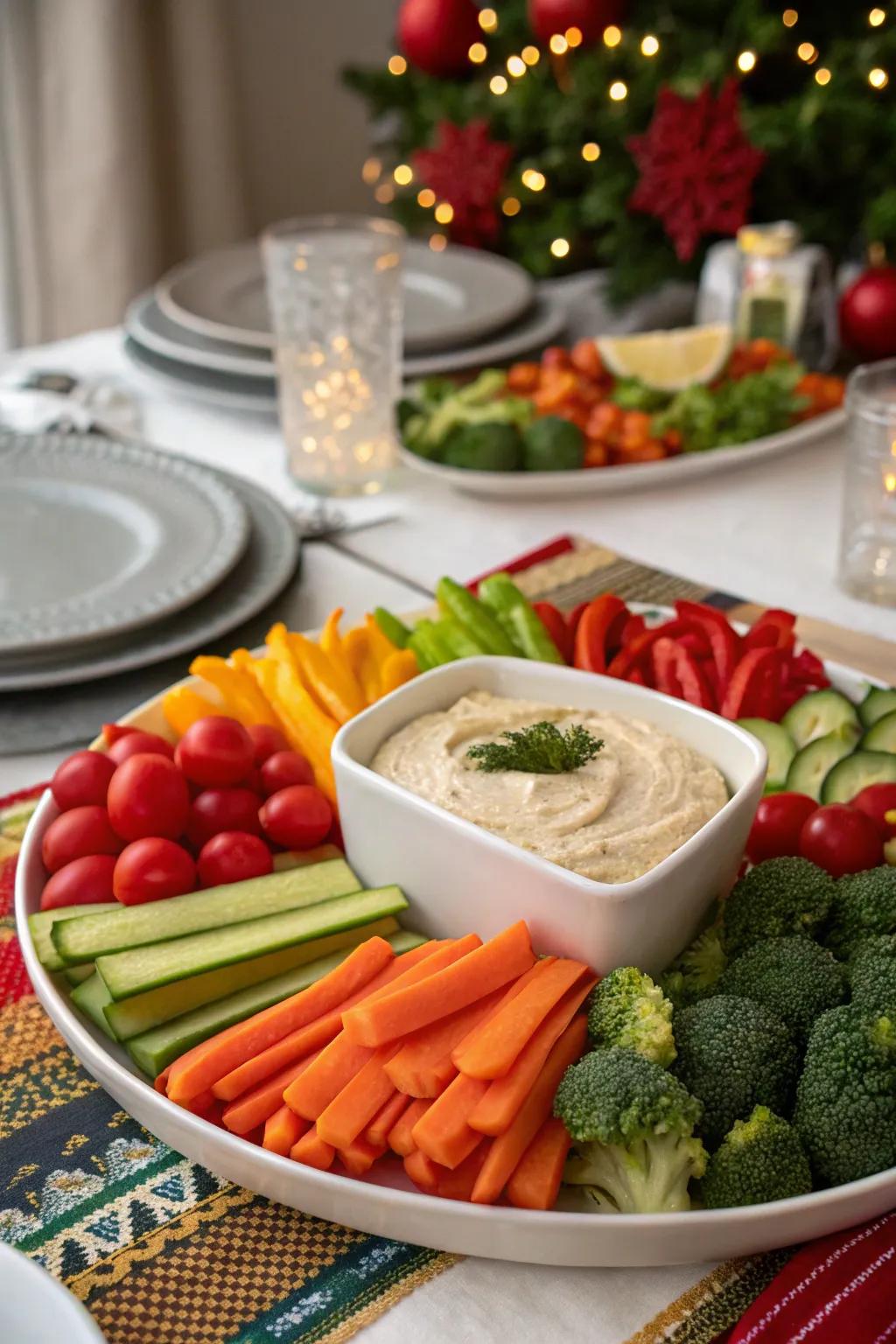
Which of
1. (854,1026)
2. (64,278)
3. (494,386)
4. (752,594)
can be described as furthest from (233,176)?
(854,1026)

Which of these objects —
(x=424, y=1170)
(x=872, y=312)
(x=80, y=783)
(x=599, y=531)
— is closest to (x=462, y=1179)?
(x=424, y=1170)

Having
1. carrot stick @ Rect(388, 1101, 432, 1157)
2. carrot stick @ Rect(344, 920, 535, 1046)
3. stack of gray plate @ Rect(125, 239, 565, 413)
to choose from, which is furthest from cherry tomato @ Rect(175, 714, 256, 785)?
stack of gray plate @ Rect(125, 239, 565, 413)

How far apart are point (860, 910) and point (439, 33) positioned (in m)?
2.79

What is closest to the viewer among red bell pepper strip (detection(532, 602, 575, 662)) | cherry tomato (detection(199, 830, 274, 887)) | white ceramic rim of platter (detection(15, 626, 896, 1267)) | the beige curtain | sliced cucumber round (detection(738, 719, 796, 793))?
white ceramic rim of platter (detection(15, 626, 896, 1267))

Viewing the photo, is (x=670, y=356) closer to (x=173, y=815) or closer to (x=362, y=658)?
(x=362, y=658)

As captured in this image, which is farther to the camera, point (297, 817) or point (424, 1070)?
point (297, 817)

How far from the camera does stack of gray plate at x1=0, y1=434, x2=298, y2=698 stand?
2.01 meters

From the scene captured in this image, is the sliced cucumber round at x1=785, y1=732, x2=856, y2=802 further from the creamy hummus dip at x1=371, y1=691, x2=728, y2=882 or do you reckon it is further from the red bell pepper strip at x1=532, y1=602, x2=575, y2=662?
the red bell pepper strip at x1=532, y1=602, x2=575, y2=662

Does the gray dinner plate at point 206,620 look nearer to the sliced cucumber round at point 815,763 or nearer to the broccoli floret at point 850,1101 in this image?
the sliced cucumber round at point 815,763

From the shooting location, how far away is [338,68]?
5.53 metres

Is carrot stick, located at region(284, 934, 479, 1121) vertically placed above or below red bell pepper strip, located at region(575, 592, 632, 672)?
below

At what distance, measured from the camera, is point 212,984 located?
136cm

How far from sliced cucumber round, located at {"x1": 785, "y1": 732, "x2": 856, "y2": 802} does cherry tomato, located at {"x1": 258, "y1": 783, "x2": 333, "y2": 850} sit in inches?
23.4

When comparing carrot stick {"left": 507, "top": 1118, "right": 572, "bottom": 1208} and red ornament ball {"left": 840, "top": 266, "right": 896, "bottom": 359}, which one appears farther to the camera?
red ornament ball {"left": 840, "top": 266, "right": 896, "bottom": 359}
